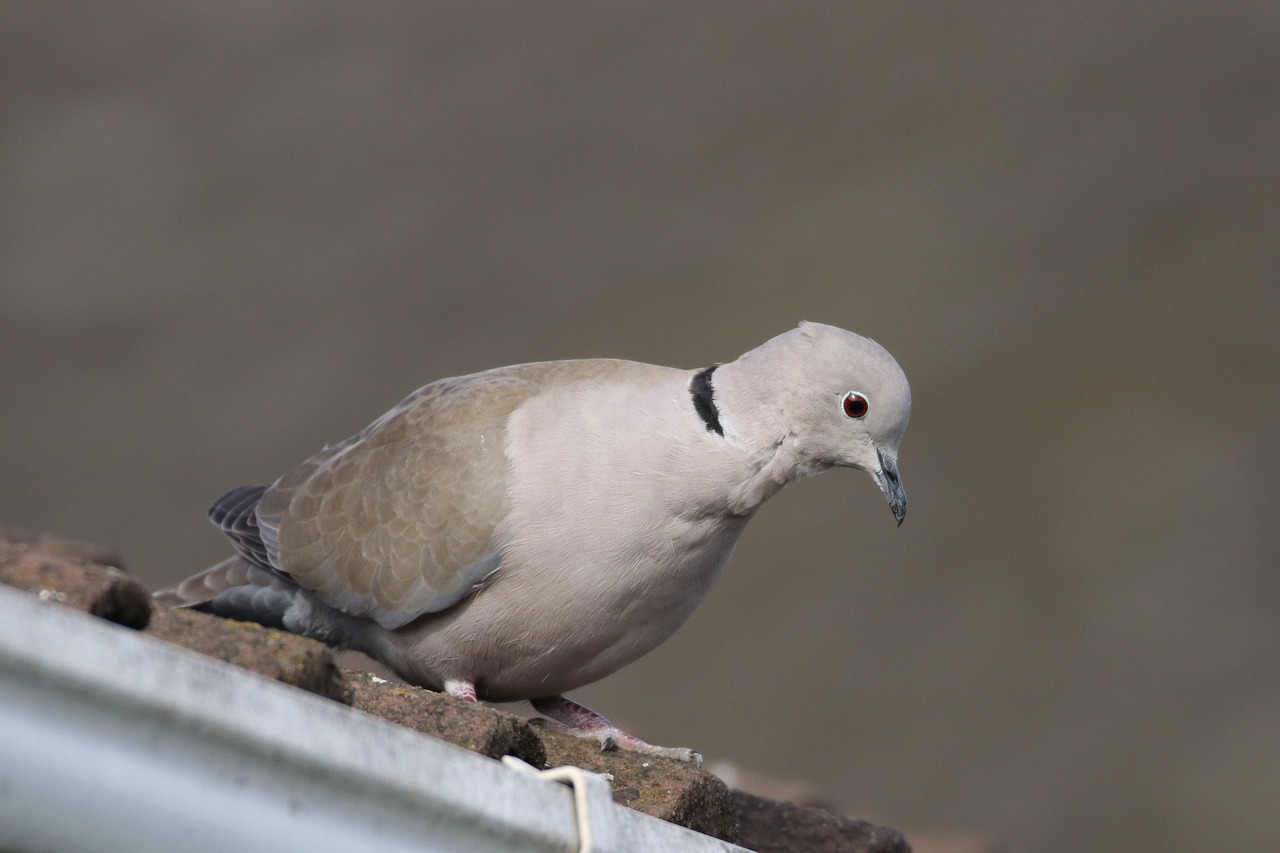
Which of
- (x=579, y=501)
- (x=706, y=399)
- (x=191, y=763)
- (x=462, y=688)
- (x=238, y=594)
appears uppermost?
(x=706, y=399)

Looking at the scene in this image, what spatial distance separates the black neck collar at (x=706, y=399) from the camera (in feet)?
10.5

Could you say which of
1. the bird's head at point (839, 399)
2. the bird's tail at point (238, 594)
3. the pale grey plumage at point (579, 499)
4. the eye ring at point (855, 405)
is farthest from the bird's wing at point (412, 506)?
the eye ring at point (855, 405)

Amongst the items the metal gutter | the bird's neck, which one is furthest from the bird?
the metal gutter

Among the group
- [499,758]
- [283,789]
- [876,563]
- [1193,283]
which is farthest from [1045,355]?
[283,789]

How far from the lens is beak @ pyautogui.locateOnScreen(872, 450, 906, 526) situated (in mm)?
3266

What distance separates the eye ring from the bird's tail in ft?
4.85

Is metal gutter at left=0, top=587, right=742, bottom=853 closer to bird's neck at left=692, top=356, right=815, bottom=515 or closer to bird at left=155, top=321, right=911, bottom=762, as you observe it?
bird at left=155, top=321, right=911, bottom=762

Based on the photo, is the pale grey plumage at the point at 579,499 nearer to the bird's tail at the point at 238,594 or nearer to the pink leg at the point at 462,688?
the pink leg at the point at 462,688

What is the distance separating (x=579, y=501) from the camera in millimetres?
3168

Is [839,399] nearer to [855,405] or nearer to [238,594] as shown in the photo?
[855,405]

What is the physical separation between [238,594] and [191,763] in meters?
2.48

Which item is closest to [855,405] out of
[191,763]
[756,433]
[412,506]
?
[756,433]

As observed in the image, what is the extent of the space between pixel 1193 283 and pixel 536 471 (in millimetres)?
7081

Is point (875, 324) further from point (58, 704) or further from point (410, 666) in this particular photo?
point (58, 704)
